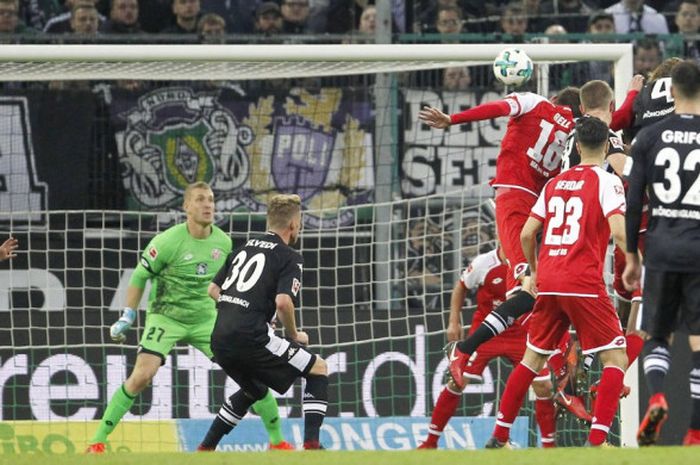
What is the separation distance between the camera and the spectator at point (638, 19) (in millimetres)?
14352

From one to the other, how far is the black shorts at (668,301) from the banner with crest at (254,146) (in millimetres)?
4785

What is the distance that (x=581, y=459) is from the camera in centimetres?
720

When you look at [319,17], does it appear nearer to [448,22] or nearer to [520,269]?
[448,22]

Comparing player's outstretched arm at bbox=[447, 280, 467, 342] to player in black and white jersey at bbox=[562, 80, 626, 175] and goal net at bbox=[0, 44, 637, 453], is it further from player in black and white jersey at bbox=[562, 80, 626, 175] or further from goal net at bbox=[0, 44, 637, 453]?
player in black and white jersey at bbox=[562, 80, 626, 175]

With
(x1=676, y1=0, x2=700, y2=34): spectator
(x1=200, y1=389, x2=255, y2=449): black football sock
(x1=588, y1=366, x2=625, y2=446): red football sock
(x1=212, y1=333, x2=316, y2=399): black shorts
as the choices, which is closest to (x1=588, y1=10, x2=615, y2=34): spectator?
(x1=676, y1=0, x2=700, y2=34): spectator

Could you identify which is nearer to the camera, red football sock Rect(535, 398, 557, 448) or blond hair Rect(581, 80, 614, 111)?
blond hair Rect(581, 80, 614, 111)

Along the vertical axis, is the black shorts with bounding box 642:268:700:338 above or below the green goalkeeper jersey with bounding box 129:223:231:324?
above

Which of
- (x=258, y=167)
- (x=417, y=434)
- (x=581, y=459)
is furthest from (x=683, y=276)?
(x=258, y=167)

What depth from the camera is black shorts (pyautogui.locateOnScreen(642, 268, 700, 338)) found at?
8.03 metres

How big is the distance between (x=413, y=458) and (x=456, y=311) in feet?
11.6

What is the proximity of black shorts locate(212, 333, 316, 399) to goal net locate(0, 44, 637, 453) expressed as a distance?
2.28m

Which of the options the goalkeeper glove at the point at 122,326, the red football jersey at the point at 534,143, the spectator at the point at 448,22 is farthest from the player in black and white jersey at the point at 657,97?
the spectator at the point at 448,22

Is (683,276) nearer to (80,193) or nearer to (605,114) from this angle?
(605,114)

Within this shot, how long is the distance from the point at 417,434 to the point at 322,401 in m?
2.40
